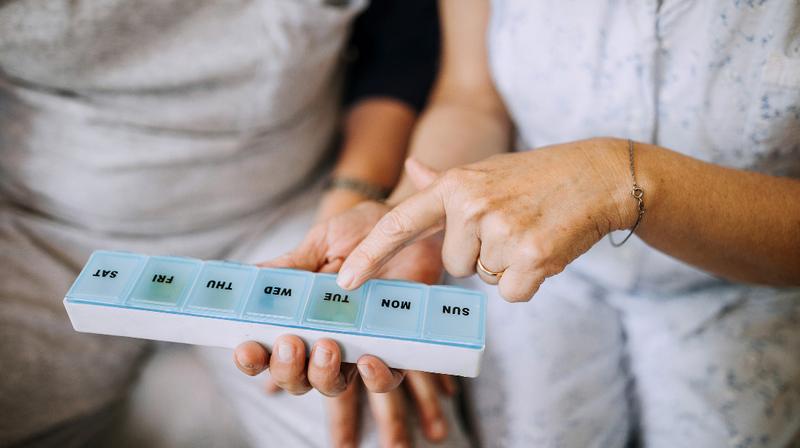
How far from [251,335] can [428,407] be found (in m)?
0.28

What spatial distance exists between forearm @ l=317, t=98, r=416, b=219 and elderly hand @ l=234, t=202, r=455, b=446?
17 cm

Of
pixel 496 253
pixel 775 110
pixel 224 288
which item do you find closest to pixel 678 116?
pixel 775 110

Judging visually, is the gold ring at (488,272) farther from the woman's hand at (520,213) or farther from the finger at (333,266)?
the finger at (333,266)

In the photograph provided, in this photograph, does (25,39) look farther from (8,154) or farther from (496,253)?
(496,253)

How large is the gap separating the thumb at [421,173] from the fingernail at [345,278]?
0.13 meters

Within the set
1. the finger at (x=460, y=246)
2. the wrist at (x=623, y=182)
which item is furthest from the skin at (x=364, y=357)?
the wrist at (x=623, y=182)

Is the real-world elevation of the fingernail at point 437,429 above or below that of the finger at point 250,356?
below

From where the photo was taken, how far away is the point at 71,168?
0.72 m

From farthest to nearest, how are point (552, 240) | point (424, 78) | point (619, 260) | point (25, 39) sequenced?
1. point (424, 78)
2. point (619, 260)
3. point (25, 39)
4. point (552, 240)

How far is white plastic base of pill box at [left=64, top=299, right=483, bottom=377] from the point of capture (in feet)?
1.67

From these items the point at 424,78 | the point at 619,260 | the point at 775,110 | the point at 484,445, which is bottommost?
the point at 484,445

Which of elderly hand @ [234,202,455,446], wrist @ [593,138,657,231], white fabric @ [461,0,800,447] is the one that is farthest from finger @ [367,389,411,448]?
wrist @ [593,138,657,231]

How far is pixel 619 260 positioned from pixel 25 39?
0.79 metres

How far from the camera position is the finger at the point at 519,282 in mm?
504
